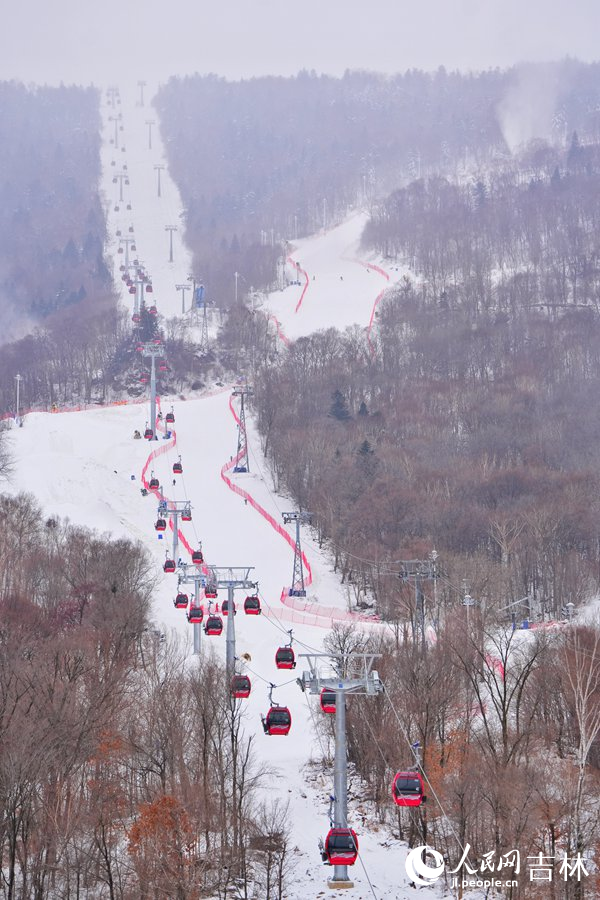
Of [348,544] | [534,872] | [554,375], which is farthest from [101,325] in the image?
[534,872]

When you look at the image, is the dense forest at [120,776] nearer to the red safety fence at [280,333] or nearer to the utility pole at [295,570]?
the utility pole at [295,570]

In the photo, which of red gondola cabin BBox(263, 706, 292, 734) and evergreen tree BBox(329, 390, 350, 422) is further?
evergreen tree BBox(329, 390, 350, 422)

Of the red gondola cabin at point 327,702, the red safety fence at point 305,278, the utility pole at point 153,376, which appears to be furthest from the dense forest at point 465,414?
the red gondola cabin at point 327,702

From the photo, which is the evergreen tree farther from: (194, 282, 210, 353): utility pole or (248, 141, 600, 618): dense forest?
(194, 282, 210, 353): utility pole

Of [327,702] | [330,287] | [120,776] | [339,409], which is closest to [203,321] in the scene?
[330,287]

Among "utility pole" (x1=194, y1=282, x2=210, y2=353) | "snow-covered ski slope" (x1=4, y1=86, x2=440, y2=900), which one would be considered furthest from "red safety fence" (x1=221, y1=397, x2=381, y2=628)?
A: "utility pole" (x1=194, y1=282, x2=210, y2=353)

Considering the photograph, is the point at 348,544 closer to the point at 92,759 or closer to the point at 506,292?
the point at 92,759

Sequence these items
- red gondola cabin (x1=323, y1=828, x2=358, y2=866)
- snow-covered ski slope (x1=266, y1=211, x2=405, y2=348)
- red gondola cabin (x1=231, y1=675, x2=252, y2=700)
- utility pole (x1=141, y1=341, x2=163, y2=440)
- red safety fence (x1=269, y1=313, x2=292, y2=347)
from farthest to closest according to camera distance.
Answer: snow-covered ski slope (x1=266, y1=211, x2=405, y2=348)
red safety fence (x1=269, y1=313, x2=292, y2=347)
utility pole (x1=141, y1=341, x2=163, y2=440)
red gondola cabin (x1=231, y1=675, x2=252, y2=700)
red gondola cabin (x1=323, y1=828, x2=358, y2=866)
